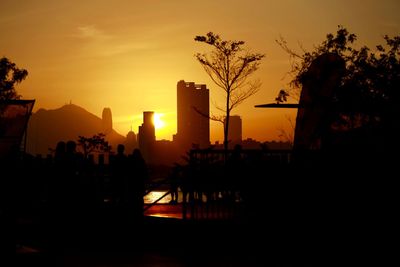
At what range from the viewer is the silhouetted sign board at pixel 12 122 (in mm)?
17172

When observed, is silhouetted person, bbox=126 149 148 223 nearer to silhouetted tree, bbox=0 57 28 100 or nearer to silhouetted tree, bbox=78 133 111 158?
silhouetted tree, bbox=0 57 28 100

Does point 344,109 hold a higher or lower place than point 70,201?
higher

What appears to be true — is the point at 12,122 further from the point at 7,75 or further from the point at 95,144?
the point at 95,144

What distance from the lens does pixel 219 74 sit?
103 feet

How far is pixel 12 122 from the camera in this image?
17828 mm

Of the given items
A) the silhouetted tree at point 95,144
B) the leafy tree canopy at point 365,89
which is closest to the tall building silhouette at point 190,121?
the silhouetted tree at point 95,144

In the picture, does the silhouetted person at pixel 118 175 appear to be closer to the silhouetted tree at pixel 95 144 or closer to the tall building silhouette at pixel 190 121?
the tall building silhouette at pixel 190 121

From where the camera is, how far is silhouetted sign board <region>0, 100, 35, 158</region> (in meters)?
17.2

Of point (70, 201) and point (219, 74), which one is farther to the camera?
point (219, 74)

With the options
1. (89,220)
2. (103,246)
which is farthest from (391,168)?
(89,220)

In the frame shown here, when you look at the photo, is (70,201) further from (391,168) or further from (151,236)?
(391,168)

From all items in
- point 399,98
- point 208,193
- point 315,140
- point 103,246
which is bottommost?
point 103,246

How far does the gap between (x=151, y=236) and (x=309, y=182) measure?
15.2ft

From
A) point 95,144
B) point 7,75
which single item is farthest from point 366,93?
point 95,144
